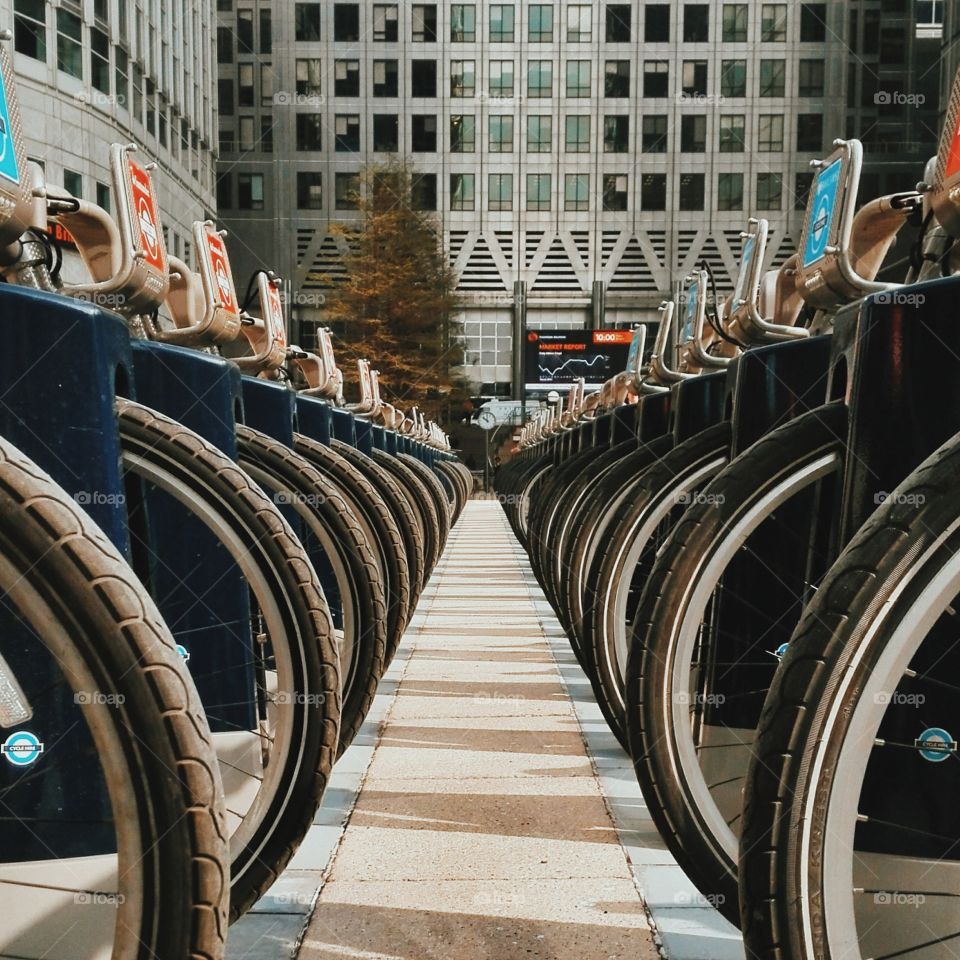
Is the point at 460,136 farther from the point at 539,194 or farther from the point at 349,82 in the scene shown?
the point at 349,82

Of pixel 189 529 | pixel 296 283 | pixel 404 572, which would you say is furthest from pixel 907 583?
pixel 296 283

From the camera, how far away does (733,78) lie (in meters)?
47.8

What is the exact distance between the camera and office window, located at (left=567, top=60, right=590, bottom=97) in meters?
48.6

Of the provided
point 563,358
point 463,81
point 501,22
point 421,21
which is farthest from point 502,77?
point 563,358

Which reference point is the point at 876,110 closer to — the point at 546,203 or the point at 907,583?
the point at 546,203

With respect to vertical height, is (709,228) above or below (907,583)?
above

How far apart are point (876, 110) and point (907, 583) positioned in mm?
50135

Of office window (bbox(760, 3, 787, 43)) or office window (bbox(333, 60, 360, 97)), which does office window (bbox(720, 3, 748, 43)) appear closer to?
office window (bbox(760, 3, 787, 43))

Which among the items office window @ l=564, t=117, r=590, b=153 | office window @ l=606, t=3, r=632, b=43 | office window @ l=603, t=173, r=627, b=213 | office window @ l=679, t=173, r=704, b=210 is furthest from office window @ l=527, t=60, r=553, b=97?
office window @ l=679, t=173, r=704, b=210

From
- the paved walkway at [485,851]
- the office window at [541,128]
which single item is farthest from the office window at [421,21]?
the paved walkway at [485,851]

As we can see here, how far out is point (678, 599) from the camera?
2.03m

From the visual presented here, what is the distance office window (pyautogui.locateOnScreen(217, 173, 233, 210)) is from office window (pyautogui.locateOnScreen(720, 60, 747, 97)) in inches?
782

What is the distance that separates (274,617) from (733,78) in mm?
49546

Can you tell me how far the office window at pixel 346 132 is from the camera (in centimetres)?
4878
